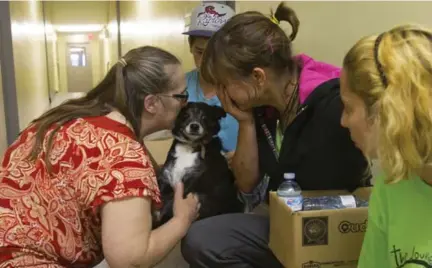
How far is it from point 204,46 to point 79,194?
1167mm

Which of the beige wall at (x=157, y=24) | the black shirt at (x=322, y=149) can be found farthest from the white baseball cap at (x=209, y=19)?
the beige wall at (x=157, y=24)

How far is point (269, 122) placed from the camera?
164cm

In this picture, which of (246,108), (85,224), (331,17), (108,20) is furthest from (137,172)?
(108,20)

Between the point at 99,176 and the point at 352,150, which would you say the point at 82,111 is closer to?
the point at 99,176

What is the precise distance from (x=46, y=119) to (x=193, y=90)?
1018mm

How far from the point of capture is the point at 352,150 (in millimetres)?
1433

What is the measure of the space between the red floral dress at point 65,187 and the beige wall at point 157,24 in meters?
2.69

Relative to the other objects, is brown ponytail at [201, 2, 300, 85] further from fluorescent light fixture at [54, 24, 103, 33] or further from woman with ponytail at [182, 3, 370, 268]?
fluorescent light fixture at [54, 24, 103, 33]

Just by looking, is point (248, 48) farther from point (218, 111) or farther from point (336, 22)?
point (336, 22)

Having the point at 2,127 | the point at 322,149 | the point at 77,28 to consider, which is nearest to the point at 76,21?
the point at 77,28

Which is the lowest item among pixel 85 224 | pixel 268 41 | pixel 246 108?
pixel 85 224

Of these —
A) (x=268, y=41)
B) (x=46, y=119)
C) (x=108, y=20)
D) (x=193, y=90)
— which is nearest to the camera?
(x=46, y=119)

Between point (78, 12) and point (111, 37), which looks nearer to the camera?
point (111, 37)

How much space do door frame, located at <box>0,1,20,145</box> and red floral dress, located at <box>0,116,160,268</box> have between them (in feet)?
5.48
